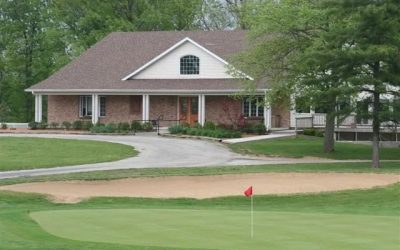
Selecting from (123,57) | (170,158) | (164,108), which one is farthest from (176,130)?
(170,158)

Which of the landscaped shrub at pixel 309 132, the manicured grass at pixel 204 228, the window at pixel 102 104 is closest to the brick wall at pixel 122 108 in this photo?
the window at pixel 102 104

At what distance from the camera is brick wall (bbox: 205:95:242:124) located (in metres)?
49.1

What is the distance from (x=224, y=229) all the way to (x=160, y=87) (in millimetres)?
37396

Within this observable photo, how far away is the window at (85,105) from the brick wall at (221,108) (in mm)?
8864

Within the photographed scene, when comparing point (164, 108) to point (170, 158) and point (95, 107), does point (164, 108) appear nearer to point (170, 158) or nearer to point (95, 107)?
point (95, 107)

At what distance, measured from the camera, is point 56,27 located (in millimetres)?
A: 66312

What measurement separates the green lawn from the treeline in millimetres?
24438

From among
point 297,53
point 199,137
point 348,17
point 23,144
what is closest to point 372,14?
point 348,17

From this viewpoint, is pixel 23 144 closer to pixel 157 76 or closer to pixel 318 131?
pixel 157 76

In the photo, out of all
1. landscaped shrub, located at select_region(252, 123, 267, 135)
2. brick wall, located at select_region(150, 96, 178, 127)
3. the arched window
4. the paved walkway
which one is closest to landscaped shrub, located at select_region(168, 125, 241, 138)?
the paved walkway

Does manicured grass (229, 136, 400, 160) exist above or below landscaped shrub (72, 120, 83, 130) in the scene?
below

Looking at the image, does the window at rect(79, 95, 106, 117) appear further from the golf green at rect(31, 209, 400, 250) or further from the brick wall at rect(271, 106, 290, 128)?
the golf green at rect(31, 209, 400, 250)

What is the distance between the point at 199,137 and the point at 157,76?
31.1 ft

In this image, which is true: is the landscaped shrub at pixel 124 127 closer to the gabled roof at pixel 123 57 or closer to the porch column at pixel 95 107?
the gabled roof at pixel 123 57
